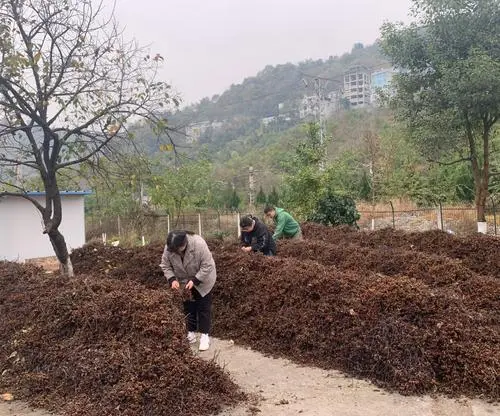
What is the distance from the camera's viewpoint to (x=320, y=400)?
4125mm

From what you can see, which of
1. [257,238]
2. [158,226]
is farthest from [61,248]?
[158,226]

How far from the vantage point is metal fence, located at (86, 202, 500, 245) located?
17.0 meters

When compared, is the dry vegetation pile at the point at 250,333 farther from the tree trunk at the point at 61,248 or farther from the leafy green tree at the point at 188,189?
the leafy green tree at the point at 188,189

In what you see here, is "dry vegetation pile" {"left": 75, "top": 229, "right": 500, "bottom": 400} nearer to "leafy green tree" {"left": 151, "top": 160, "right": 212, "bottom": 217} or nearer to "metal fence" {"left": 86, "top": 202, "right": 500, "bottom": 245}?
"metal fence" {"left": 86, "top": 202, "right": 500, "bottom": 245}

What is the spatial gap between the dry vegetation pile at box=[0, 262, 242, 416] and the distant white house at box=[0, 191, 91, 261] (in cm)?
1154

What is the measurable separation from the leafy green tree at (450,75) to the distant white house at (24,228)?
10843 millimetres

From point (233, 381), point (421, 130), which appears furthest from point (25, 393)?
point (421, 130)

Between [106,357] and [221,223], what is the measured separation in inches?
695

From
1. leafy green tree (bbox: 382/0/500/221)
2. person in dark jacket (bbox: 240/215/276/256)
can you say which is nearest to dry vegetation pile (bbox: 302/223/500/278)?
person in dark jacket (bbox: 240/215/276/256)

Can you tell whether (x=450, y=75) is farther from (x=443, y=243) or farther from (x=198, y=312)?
(x=198, y=312)

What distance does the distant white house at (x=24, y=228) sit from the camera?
1619 cm

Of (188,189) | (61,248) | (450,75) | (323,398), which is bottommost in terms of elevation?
(323,398)

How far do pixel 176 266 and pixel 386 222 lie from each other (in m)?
16.4

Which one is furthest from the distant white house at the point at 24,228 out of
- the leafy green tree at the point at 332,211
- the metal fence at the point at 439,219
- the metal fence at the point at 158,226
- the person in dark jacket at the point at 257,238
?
the metal fence at the point at 439,219
